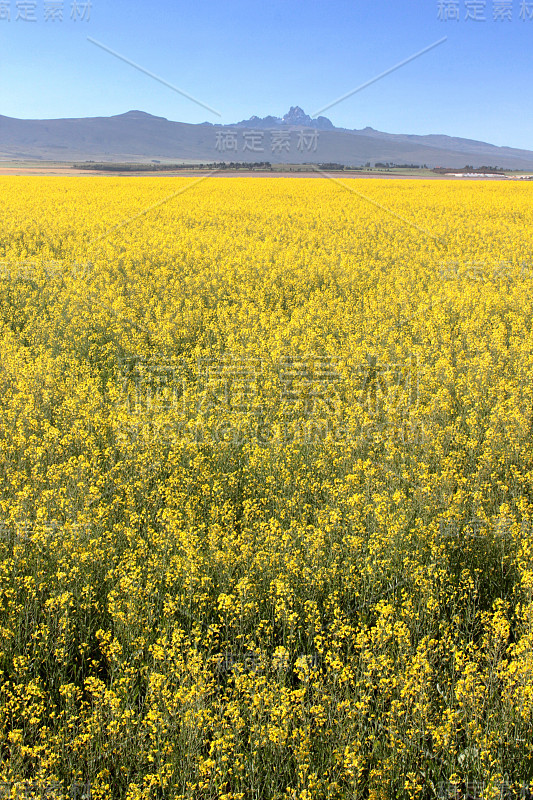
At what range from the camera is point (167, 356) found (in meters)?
8.35

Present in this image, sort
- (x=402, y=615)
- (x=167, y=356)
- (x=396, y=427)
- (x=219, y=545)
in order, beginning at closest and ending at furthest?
(x=402, y=615) < (x=219, y=545) < (x=396, y=427) < (x=167, y=356)

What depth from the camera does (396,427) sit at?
19.1ft

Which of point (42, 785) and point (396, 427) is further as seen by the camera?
point (396, 427)

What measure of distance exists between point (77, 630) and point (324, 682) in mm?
1548

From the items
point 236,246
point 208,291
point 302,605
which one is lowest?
point 302,605

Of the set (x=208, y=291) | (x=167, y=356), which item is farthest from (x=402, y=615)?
(x=208, y=291)

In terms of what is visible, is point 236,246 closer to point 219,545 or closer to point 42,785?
point 219,545

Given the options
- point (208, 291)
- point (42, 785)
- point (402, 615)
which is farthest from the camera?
point (208, 291)

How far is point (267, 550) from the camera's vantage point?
13.0ft

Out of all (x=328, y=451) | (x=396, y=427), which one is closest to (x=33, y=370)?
(x=328, y=451)

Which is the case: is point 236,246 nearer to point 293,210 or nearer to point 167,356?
point 167,356

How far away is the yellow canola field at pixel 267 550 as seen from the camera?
8.91ft

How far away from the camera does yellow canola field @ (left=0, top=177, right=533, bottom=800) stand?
8.91 ft

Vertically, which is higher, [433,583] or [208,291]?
[208,291]
